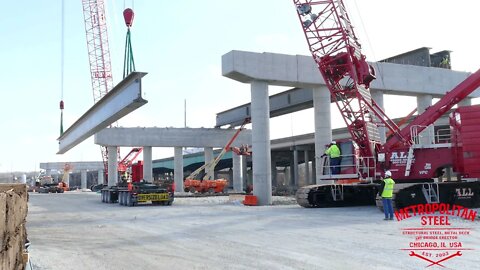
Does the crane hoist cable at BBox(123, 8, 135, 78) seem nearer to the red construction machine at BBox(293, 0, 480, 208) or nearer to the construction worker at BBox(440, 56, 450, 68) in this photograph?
the red construction machine at BBox(293, 0, 480, 208)

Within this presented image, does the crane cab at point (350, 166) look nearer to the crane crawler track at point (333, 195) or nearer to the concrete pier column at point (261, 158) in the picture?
the crane crawler track at point (333, 195)

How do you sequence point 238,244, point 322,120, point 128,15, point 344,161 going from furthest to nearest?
point 322,120 < point 344,161 < point 128,15 < point 238,244

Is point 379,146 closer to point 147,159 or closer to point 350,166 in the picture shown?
point 350,166

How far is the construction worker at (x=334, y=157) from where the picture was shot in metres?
21.9

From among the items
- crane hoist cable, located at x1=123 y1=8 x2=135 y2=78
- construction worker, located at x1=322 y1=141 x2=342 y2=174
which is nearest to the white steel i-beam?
crane hoist cable, located at x1=123 y1=8 x2=135 y2=78

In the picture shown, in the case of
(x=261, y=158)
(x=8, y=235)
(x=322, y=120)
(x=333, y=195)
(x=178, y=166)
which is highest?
(x=322, y=120)

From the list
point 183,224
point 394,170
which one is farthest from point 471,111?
point 183,224

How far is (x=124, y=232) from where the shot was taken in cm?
1420

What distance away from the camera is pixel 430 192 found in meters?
19.5

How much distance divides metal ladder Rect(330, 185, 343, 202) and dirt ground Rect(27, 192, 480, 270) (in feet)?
18.7

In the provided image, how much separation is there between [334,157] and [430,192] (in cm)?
439

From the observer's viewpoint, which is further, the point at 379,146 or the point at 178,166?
the point at 178,166

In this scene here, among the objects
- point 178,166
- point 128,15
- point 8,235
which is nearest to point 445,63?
point 128,15

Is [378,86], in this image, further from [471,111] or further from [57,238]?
[57,238]
